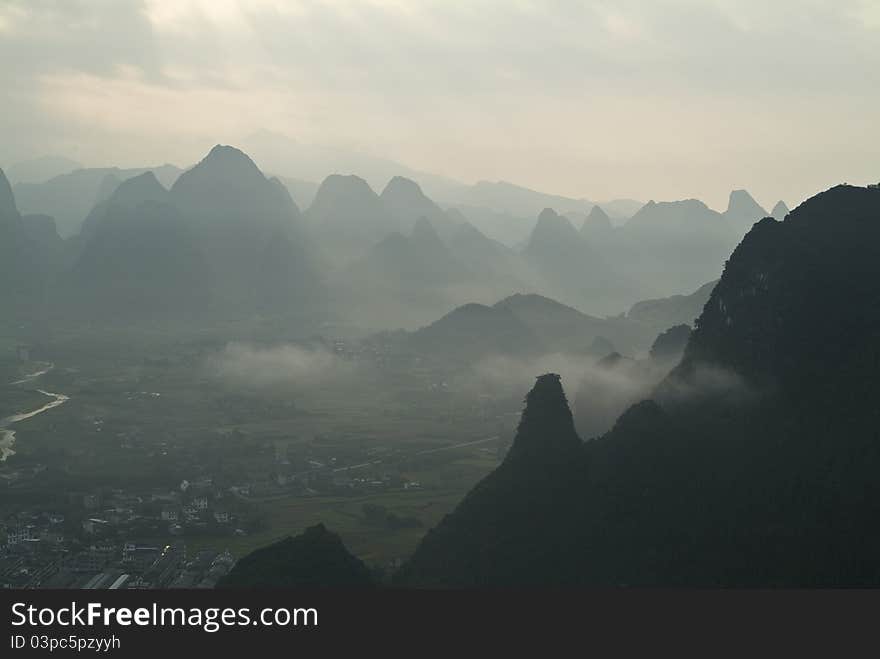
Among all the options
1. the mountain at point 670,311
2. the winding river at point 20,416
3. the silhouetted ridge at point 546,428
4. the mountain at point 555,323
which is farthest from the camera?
the mountain at point 670,311

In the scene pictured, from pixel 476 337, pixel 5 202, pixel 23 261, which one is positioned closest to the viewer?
pixel 476 337

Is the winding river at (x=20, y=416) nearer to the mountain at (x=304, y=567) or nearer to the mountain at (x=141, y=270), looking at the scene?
the mountain at (x=304, y=567)

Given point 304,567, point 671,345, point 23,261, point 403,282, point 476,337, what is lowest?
point 304,567

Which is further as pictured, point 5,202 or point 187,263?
point 5,202

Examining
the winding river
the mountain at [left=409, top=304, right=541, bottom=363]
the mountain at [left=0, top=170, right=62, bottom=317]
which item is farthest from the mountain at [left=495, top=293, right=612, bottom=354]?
the mountain at [left=0, top=170, right=62, bottom=317]

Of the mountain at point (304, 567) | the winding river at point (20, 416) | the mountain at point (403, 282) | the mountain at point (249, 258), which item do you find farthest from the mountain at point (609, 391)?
the mountain at point (249, 258)

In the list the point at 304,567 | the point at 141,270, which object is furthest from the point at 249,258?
the point at 304,567

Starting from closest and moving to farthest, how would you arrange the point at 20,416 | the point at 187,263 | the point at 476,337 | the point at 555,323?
the point at 20,416, the point at 476,337, the point at 555,323, the point at 187,263

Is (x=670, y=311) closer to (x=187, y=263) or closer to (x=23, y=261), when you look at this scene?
(x=187, y=263)
